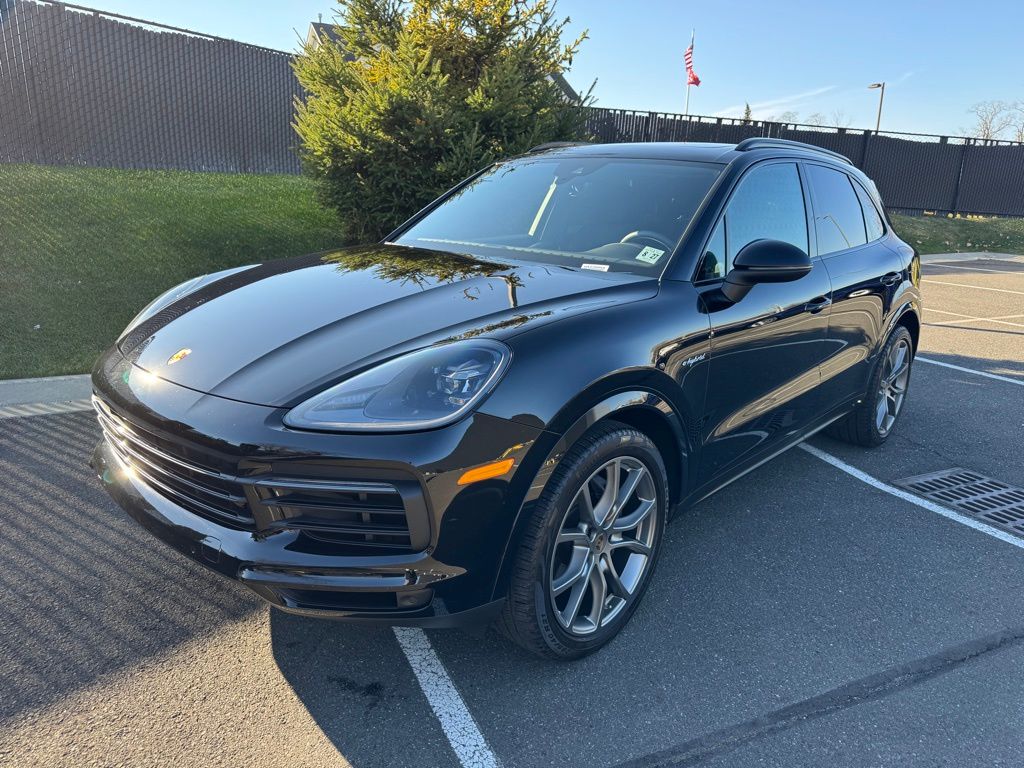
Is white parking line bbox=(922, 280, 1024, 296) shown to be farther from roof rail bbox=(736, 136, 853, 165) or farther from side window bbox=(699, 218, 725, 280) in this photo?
side window bbox=(699, 218, 725, 280)

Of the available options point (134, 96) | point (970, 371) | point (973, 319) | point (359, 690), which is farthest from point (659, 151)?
point (134, 96)

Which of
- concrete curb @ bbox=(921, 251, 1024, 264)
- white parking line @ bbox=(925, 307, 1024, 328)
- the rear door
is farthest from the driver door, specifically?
concrete curb @ bbox=(921, 251, 1024, 264)

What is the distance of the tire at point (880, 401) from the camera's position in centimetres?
445

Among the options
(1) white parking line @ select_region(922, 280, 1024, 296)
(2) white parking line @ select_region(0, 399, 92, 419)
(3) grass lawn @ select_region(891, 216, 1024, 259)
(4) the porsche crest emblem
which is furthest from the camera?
(3) grass lawn @ select_region(891, 216, 1024, 259)

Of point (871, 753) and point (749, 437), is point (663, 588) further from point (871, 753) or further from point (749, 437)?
point (871, 753)

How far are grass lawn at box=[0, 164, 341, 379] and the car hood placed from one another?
3.41m

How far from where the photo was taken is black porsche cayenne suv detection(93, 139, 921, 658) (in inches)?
77.5

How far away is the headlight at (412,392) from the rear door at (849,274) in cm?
226

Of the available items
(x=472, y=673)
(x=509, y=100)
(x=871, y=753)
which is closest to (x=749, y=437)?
(x=871, y=753)

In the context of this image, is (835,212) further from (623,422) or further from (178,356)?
(178,356)

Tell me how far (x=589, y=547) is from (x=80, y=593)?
1.97 metres

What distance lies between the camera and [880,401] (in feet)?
15.1

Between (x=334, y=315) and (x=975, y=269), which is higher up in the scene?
(x=334, y=315)

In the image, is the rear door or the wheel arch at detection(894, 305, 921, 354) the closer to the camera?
the rear door
